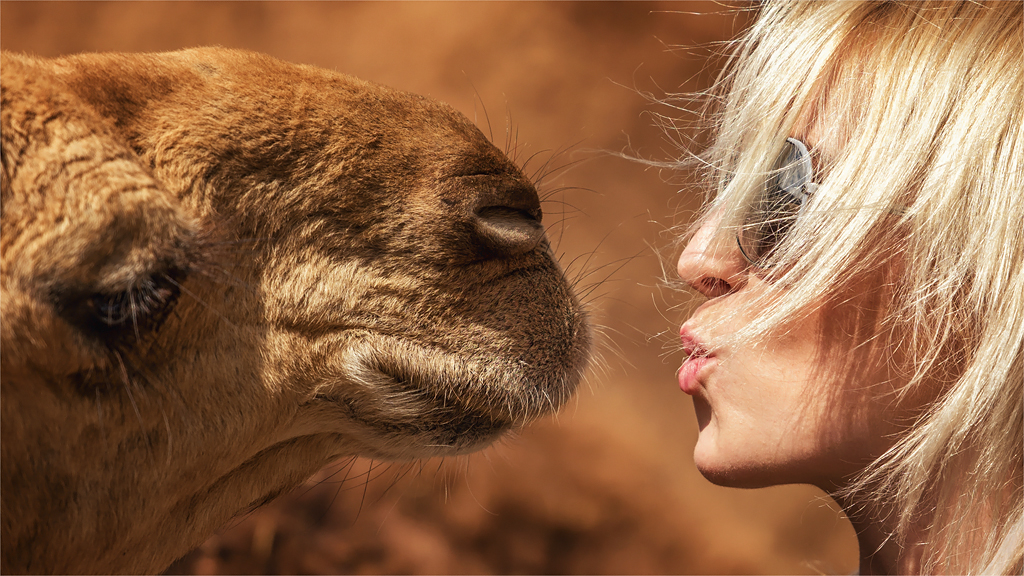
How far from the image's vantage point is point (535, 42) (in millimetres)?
3592

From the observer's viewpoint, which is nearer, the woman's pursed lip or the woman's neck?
the woman's neck

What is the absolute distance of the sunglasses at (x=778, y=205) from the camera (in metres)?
1.18

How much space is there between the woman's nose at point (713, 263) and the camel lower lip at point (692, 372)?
0.12m

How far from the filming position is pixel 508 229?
126 centimetres

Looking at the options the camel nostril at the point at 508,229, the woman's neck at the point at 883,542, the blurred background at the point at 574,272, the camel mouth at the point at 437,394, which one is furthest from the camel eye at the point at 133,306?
the blurred background at the point at 574,272

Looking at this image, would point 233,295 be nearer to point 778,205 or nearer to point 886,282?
point 778,205

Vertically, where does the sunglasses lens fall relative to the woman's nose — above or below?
above

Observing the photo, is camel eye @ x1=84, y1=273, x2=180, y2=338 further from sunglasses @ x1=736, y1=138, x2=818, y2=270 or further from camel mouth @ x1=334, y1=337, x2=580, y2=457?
sunglasses @ x1=736, y1=138, x2=818, y2=270

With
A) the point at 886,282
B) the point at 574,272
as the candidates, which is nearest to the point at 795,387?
the point at 886,282

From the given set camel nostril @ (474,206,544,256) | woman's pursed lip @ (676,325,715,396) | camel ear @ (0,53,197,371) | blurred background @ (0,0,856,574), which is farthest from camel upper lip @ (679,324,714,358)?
blurred background @ (0,0,856,574)

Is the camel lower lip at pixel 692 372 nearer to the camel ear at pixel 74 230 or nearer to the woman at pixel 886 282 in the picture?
the woman at pixel 886 282

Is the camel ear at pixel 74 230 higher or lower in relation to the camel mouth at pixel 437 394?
higher

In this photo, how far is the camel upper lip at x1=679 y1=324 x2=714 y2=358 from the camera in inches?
52.2

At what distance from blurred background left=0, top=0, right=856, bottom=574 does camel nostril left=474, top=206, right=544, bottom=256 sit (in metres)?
2.21
